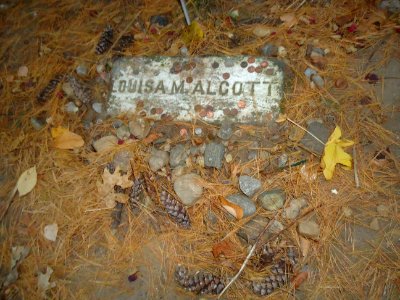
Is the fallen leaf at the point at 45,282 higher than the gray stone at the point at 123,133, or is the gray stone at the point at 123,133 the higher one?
the gray stone at the point at 123,133

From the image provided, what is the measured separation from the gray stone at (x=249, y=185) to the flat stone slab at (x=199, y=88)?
36 centimetres

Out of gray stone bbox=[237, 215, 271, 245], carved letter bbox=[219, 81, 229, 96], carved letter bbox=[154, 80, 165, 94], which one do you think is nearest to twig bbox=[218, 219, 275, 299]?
gray stone bbox=[237, 215, 271, 245]

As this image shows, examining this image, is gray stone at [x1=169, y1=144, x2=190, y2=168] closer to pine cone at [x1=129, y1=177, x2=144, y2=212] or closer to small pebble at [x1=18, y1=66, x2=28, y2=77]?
pine cone at [x1=129, y1=177, x2=144, y2=212]

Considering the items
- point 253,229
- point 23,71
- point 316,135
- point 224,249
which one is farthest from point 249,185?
point 23,71

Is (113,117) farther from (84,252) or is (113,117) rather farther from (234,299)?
(234,299)

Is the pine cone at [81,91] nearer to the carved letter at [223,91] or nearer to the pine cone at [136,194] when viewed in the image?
the pine cone at [136,194]

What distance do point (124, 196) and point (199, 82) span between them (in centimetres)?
84

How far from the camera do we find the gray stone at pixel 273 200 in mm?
1608

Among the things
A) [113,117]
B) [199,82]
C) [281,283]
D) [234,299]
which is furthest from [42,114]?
[281,283]

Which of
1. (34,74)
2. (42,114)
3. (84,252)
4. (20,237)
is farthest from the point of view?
(34,74)

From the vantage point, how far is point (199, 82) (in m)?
1.97

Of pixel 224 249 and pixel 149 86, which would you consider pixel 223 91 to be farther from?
pixel 224 249

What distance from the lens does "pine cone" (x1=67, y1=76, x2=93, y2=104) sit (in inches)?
83.4

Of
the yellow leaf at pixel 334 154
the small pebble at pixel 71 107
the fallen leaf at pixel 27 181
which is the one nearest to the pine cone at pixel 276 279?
the yellow leaf at pixel 334 154
